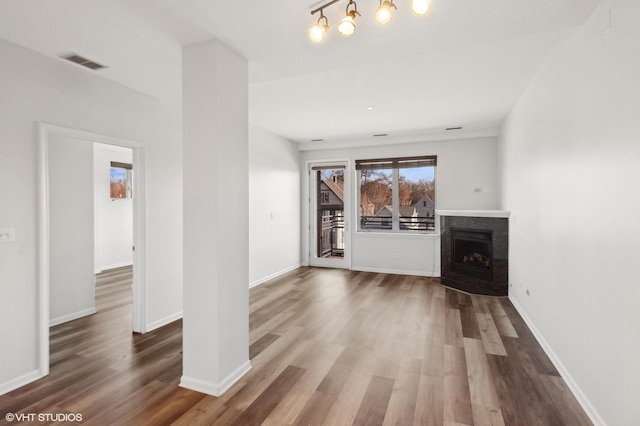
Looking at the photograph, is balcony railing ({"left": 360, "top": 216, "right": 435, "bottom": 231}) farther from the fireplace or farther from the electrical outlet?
the electrical outlet

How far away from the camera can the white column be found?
2.29 m

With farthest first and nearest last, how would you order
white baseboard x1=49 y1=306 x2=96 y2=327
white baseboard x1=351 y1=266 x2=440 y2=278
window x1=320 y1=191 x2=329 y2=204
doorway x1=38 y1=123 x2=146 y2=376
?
window x1=320 y1=191 x2=329 y2=204
white baseboard x1=351 y1=266 x2=440 y2=278
white baseboard x1=49 y1=306 x2=96 y2=327
doorway x1=38 y1=123 x2=146 y2=376

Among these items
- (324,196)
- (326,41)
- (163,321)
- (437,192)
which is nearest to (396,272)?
(437,192)

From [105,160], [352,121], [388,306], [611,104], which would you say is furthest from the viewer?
[105,160]

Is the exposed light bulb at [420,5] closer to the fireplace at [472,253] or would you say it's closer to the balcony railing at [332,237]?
the fireplace at [472,253]

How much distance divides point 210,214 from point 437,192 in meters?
4.82

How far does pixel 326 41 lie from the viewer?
7.66 ft

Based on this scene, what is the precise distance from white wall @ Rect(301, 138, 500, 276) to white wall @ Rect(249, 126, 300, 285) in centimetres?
83

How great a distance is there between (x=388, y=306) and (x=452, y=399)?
2.06 metres

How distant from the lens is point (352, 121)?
16.7 feet

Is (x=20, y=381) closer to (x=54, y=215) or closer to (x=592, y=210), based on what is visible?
(x=54, y=215)

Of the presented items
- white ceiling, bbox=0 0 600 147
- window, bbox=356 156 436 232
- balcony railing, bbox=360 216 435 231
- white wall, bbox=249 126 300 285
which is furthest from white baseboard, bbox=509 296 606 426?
white wall, bbox=249 126 300 285

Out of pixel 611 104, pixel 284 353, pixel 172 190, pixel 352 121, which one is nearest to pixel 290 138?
pixel 352 121

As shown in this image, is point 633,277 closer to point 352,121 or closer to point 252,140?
point 352,121
